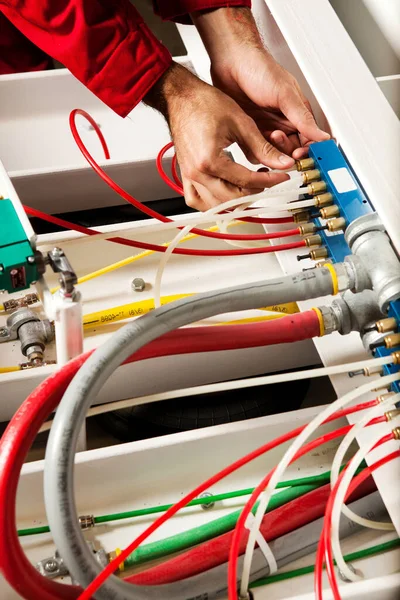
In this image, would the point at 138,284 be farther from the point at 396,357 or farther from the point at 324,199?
the point at 396,357

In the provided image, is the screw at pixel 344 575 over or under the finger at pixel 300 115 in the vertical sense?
under

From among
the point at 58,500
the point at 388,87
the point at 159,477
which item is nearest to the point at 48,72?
the point at 388,87

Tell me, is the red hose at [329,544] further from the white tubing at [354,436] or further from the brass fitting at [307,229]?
the brass fitting at [307,229]

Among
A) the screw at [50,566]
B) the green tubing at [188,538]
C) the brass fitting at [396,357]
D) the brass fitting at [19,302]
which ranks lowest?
the green tubing at [188,538]

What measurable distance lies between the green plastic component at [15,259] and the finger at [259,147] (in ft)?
1.28

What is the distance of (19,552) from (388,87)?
0.91 m

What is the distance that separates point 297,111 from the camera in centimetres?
98

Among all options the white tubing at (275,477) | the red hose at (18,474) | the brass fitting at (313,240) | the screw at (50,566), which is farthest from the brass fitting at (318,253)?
the screw at (50,566)

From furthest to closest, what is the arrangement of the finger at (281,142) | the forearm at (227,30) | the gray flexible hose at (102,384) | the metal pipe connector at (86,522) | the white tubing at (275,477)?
the forearm at (227,30) → the finger at (281,142) → the metal pipe connector at (86,522) → the white tubing at (275,477) → the gray flexible hose at (102,384)

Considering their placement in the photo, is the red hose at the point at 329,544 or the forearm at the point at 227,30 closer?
the red hose at the point at 329,544

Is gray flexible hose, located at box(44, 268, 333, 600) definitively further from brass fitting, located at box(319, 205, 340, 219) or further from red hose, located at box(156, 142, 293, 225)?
red hose, located at box(156, 142, 293, 225)

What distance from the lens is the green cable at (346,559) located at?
75cm

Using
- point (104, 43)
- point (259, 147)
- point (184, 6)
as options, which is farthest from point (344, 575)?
point (184, 6)

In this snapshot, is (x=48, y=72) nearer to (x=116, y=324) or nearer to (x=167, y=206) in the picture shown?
(x=167, y=206)
